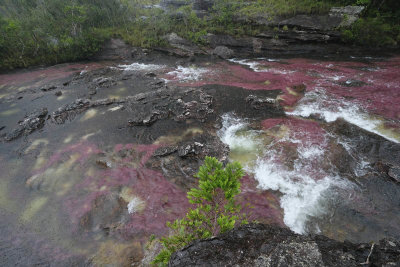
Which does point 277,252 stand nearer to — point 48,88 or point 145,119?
point 145,119

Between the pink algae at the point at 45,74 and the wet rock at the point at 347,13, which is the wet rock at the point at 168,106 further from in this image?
the wet rock at the point at 347,13

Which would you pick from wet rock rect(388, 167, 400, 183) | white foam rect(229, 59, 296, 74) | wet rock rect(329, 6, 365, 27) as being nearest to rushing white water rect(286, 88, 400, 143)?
wet rock rect(388, 167, 400, 183)

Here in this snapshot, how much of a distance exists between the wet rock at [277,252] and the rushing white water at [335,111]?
11.2 m

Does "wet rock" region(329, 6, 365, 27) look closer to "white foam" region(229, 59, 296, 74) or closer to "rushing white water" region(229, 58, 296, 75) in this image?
"rushing white water" region(229, 58, 296, 75)

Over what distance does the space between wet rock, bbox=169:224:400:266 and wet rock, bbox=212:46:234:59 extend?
2912 cm

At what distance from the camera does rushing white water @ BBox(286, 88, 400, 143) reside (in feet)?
41.9

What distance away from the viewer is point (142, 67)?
92.1 feet

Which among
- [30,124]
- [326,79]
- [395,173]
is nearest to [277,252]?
[395,173]

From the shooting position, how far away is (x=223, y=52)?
30.1 m

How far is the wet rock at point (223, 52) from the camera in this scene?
29878 millimetres

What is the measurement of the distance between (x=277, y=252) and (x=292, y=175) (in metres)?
7.22

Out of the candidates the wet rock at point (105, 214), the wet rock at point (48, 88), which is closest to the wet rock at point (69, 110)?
the wet rock at point (48, 88)

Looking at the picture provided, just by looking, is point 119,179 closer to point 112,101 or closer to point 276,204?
point 276,204

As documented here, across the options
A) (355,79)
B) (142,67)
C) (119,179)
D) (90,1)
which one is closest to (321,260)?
(119,179)
